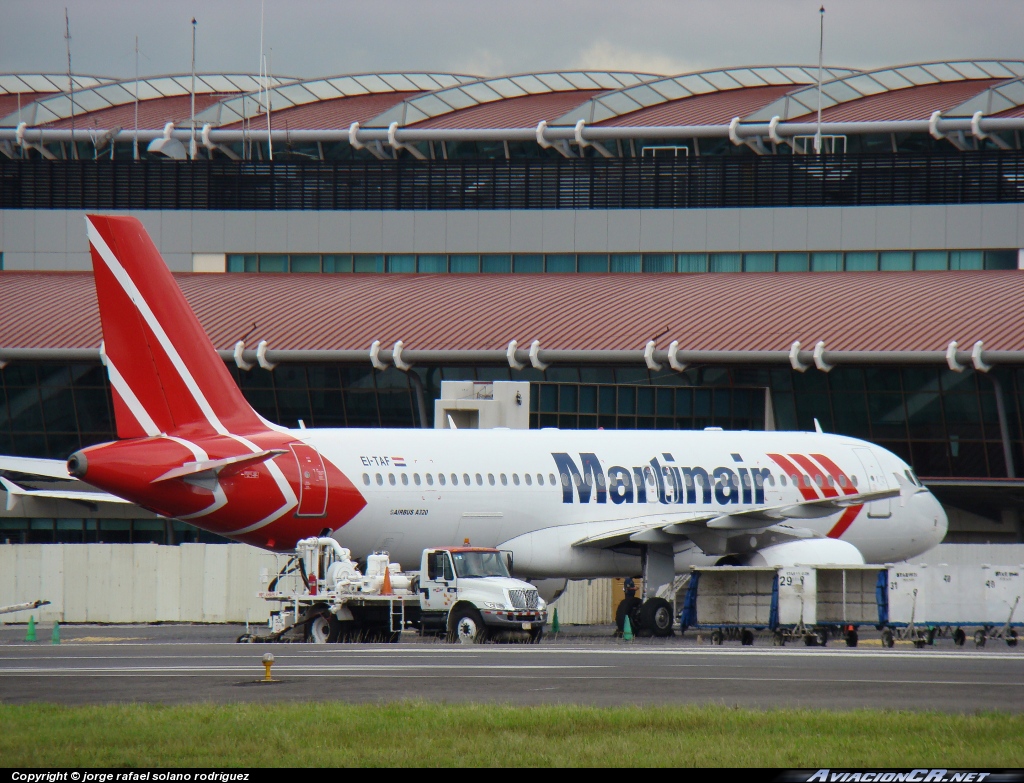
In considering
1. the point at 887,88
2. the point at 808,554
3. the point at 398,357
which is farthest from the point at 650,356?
the point at 887,88

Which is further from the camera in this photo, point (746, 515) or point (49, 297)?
point (49, 297)

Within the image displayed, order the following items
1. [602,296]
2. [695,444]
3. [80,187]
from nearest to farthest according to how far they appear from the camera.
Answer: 1. [695,444]
2. [602,296]
3. [80,187]

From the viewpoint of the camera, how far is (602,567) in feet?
119

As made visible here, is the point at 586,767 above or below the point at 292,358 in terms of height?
below

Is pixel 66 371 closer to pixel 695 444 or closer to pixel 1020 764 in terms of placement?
pixel 695 444

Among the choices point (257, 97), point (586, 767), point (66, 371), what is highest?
point (257, 97)

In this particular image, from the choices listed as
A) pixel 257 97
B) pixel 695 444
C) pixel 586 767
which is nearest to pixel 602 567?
pixel 695 444

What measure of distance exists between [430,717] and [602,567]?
66.7ft

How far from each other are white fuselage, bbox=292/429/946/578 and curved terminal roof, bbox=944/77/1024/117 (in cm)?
2746

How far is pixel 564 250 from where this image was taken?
6266 centimetres

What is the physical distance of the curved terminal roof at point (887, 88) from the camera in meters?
65.6

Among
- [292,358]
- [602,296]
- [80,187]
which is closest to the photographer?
[292,358]

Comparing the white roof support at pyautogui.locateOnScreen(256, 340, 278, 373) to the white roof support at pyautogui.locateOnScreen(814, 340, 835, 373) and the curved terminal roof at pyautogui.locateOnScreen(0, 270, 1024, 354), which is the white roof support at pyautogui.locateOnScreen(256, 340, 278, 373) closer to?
the curved terminal roof at pyautogui.locateOnScreen(0, 270, 1024, 354)

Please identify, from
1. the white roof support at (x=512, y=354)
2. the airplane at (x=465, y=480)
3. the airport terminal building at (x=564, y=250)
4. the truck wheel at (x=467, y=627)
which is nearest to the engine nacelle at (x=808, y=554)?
the airplane at (x=465, y=480)
